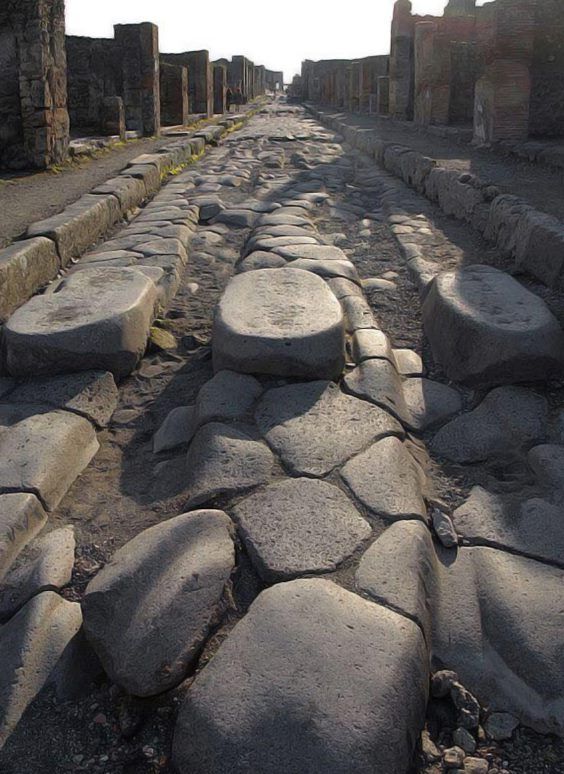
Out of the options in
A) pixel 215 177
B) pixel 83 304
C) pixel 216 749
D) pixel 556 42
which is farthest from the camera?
pixel 556 42

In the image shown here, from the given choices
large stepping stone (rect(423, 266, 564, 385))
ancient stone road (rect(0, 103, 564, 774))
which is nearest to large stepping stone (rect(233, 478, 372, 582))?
ancient stone road (rect(0, 103, 564, 774))

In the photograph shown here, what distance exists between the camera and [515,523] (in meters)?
1.96

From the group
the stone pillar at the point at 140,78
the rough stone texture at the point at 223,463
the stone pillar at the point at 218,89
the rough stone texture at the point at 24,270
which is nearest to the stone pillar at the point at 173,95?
the stone pillar at the point at 140,78

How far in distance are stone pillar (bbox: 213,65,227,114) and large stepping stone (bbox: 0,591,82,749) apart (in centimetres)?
2218

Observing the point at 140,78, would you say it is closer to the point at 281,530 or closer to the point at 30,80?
the point at 30,80

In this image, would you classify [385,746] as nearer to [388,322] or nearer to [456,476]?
[456,476]

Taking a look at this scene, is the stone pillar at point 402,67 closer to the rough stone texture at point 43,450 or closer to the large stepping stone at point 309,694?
the rough stone texture at point 43,450

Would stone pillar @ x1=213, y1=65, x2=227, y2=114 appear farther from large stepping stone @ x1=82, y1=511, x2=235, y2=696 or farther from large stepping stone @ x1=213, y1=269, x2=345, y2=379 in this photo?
large stepping stone @ x1=82, y1=511, x2=235, y2=696

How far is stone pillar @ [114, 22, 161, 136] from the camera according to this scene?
40.3 feet

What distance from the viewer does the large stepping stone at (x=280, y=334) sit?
259cm

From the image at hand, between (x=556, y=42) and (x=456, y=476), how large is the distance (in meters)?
8.21

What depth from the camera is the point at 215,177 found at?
788 centimetres

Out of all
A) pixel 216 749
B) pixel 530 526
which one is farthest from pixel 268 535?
pixel 530 526

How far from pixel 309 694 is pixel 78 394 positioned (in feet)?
5.47
